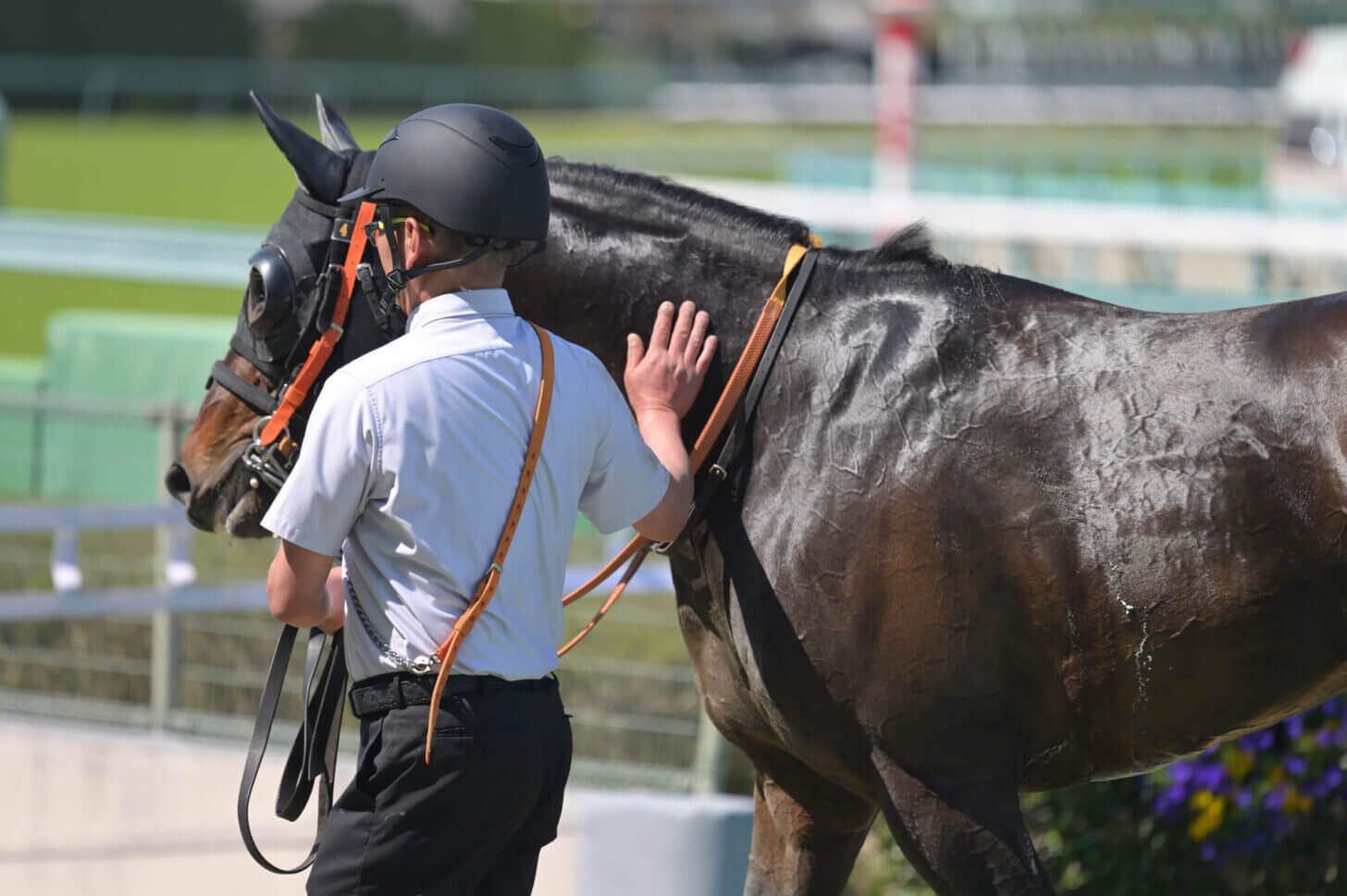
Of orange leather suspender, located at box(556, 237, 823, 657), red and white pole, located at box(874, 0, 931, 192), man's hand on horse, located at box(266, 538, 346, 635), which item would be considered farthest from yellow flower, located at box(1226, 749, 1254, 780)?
red and white pole, located at box(874, 0, 931, 192)

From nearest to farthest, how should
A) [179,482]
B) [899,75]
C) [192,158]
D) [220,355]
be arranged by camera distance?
1. [179,482]
2. [220,355]
3. [899,75]
4. [192,158]

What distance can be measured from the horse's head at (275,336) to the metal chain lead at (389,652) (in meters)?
0.48

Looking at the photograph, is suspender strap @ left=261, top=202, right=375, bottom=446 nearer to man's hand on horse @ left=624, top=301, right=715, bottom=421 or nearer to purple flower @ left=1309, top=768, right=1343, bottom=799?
man's hand on horse @ left=624, top=301, right=715, bottom=421

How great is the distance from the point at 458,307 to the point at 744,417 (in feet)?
2.36

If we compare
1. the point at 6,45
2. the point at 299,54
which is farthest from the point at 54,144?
the point at 299,54

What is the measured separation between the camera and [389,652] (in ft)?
8.39

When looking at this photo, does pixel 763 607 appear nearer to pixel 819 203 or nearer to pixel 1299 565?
pixel 1299 565

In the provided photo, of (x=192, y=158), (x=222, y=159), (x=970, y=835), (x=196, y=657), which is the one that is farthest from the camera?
(x=222, y=159)

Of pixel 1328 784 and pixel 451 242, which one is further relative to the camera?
pixel 1328 784

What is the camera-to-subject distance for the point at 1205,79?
3803cm

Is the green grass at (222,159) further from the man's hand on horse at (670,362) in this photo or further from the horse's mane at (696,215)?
the man's hand on horse at (670,362)

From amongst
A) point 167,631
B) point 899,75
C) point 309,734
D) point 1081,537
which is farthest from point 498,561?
point 899,75

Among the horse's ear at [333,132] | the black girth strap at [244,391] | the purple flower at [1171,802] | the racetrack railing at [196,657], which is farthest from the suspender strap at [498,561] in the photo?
the purple flower at [1171,802]

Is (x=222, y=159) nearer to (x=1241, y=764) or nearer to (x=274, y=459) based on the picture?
(x=1241, y=764)
